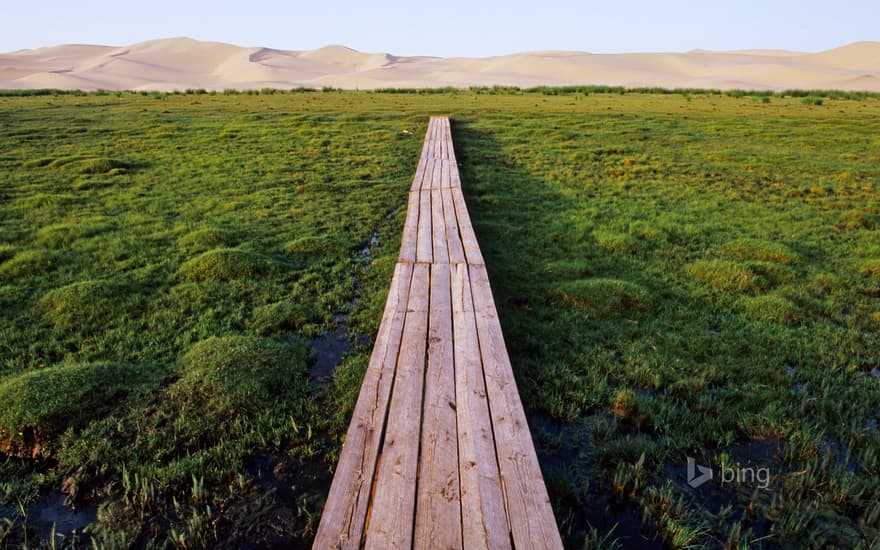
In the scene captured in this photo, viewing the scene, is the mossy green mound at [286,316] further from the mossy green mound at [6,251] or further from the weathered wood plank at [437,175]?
the weathered wood plank at [437,175]

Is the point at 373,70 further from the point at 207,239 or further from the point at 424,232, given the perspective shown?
the point at 424,232

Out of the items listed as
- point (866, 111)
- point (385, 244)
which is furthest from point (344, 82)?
point (385, 244)

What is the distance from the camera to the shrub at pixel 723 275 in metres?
6.63

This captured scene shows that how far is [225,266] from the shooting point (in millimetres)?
6957

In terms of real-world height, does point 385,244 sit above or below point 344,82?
below

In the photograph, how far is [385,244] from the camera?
28.0 feet

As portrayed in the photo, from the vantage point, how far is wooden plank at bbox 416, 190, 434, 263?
22.1ft

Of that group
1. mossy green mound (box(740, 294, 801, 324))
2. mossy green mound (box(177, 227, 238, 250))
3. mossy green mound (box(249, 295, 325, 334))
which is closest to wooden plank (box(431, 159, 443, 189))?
mossy green mound (box(177, 227, 238, 250))

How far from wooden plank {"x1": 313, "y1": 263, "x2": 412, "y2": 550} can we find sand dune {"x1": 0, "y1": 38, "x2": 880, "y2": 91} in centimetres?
8627

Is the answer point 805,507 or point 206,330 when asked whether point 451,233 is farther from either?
point 805,507

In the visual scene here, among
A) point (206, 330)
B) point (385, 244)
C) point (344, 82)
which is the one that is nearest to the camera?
point (206, 330)

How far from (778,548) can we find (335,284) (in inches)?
220

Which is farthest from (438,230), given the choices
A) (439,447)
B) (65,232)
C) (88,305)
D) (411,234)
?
(65,232)

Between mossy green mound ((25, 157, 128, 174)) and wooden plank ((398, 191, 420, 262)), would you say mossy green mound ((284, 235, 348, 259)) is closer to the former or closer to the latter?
wooden plank ((398, 191, 420, 262))
